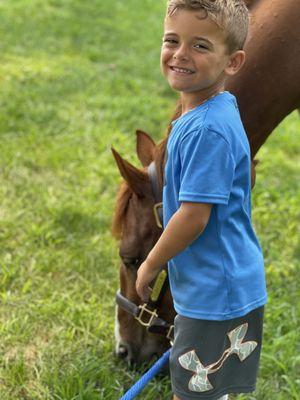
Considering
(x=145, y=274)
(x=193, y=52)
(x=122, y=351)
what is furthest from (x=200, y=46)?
(x=122, y=351)

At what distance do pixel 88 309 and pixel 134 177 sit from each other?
107 cm

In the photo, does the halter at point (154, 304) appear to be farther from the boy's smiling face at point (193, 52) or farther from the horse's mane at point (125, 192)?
the boy's smiling face at point (193, 52)

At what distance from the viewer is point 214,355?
5.81ft

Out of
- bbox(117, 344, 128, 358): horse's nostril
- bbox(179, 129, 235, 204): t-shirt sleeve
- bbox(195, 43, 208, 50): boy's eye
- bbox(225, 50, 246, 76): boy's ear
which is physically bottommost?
bbox(117, 344, 128, 358): horse's nostril

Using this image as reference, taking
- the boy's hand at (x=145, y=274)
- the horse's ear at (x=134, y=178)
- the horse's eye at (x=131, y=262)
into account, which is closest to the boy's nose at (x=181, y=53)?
the boy's hand at (x=145, y=274)

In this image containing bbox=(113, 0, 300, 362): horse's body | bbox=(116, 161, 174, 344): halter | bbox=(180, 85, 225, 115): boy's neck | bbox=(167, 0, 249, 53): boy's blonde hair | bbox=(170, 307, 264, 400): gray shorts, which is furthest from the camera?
bbox=(113, 0, 300, 362): horse's body

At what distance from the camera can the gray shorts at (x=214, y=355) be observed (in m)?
1.74

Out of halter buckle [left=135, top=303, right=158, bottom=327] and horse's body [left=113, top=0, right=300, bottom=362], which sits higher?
horse's body [left=113, top=0, right=300, bottom=362]

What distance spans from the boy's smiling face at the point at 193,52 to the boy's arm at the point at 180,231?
12.6 inches

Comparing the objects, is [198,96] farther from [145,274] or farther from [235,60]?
[145,274]

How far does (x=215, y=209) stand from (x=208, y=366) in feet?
1.64

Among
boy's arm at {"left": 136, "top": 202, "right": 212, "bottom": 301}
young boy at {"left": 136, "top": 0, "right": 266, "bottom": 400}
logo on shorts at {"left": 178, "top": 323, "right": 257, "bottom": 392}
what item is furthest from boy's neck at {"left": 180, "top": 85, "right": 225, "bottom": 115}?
logo on shorts at {"left": 178, "top": 323, "right": 257, "bottom": 392}

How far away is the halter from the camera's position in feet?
7.01

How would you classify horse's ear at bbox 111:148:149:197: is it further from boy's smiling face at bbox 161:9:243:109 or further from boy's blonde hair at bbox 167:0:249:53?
boy's blonde hair at bbox 167:0:249:53
